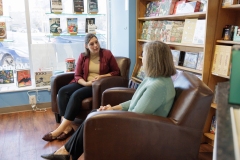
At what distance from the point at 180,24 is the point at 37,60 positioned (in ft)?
6.43

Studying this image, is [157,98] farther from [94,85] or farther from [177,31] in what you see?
[177,31]

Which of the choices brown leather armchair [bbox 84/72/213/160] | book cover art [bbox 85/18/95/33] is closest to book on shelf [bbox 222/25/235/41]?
brown leather armchair [bbox 84/72/213/160]

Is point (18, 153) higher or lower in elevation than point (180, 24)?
lower

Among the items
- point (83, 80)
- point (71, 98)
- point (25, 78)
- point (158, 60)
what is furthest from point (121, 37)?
point (158, 60)

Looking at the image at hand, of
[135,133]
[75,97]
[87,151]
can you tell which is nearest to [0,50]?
[75,97]

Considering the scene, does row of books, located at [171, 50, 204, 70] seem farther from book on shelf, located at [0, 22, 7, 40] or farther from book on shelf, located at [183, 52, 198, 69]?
book on shelf, located at [0, 22, 7, 40]

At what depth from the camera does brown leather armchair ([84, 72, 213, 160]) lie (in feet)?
4.91

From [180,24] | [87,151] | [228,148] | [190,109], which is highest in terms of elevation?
[180,24]

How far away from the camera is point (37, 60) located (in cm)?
332

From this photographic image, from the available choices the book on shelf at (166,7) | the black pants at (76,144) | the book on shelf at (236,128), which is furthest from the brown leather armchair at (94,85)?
the book on shelf at (236,128)

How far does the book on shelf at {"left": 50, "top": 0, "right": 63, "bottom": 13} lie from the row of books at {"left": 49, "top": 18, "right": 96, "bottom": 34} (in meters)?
0.12

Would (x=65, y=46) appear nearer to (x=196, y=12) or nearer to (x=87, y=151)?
(x=196, y=12)

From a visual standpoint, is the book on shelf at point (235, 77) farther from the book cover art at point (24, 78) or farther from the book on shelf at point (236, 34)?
the book cover art at point (24, 78)

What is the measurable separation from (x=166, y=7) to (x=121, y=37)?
0.89 meters
